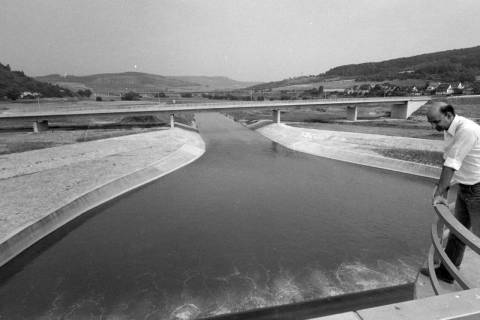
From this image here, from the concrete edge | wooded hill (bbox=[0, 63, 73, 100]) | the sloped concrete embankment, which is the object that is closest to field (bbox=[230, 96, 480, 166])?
the sloped concrete embankment

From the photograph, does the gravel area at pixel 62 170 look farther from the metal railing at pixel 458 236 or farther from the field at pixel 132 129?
the metal railing at pixel 458 236

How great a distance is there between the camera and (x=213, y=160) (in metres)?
39.1

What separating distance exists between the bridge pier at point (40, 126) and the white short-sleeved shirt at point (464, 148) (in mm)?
65034

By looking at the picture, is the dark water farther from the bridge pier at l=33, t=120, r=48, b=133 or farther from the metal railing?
the bridge pier at l=33, t=120, r=48, b=133

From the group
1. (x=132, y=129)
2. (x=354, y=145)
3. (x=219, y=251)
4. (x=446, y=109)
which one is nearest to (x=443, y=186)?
(x=446, y=109)

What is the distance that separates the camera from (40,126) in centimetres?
5475

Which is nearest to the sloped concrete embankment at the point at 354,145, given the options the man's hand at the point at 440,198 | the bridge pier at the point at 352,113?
the bridge pier at the point at 352,113

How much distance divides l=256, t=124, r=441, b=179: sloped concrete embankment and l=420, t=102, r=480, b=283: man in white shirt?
2978 centimetres

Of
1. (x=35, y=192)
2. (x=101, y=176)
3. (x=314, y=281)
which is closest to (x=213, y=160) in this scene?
(x=101, y=176)

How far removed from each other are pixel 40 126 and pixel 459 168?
6573 cm

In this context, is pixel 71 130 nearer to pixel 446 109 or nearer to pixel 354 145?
pixel 354 145

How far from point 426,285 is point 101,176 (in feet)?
90.1

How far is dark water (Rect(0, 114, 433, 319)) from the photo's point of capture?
11.9 m

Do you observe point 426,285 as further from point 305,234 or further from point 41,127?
point 41,127
